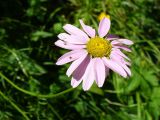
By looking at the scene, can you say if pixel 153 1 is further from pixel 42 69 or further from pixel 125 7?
pixel 42 69

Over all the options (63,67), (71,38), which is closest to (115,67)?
(71,38)

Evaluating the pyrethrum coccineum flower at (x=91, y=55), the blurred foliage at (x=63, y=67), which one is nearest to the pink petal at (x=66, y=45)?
the pyrethrum coccineum flower at (x=91, y=55)

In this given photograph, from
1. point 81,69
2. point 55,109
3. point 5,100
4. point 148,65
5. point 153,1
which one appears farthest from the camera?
point 153,1

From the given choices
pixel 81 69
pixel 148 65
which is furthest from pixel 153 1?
pixel 81 69

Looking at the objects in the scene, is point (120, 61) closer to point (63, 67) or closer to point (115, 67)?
point (115, 67)

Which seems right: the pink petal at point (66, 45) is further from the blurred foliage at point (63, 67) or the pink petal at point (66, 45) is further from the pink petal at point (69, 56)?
the blurred foliage at point (63, 67)

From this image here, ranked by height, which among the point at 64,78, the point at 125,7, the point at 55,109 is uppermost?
the point at 125,7

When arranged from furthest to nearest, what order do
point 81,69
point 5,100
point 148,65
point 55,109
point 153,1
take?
point 153,1
point 148,65
point 55,109
point 5,100
point 81,69
